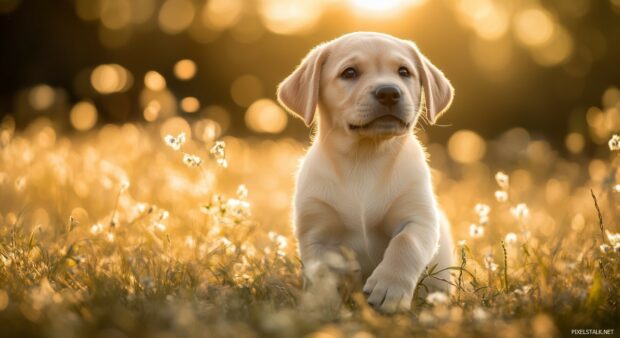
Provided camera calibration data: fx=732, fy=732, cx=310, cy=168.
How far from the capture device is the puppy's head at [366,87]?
3820 millimetres

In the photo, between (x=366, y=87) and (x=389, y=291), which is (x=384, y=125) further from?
(x=389, y=291)

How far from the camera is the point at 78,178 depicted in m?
6.48

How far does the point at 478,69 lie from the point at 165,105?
7.15 metres

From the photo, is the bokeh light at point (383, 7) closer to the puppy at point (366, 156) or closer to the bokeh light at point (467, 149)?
the bokeh light at point (467, 149)

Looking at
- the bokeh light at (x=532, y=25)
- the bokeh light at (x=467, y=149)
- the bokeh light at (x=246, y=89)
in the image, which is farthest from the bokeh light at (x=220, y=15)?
the bokeh light at (x=467, y=149)

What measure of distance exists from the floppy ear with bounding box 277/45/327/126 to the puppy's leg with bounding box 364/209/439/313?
0.90m

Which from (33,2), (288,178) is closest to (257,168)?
(288,178)

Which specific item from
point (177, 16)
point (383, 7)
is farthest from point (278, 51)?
point (383, 7)

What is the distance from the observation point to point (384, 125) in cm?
383

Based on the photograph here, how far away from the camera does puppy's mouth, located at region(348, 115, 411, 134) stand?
3832 millimetres

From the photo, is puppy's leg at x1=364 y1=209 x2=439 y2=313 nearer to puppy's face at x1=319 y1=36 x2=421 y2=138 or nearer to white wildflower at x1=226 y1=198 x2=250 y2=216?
puppy's face at x1=319 y1=36 x2=421 y2=138

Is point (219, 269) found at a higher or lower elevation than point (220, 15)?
higher

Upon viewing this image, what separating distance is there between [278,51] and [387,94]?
10.6 m

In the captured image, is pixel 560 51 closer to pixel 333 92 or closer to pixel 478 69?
pixel 478 69
